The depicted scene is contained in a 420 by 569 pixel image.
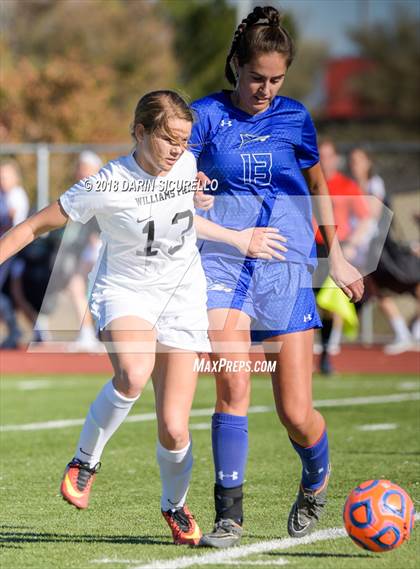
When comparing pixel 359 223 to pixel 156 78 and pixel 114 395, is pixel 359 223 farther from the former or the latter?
pixel 156 78

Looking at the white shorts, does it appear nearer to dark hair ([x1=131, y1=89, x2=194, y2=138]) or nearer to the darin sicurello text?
the darin sicurello text

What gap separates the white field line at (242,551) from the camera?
506cm

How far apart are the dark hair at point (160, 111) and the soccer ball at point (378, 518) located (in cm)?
174

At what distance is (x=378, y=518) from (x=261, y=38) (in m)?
2.13

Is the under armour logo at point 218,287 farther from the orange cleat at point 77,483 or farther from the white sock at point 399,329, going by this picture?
the white sock at point 399,329

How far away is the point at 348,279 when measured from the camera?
19.4 feet

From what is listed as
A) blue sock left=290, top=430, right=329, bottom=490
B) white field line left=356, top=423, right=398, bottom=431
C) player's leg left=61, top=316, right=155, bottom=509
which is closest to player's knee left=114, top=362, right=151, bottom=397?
player's leg left=61, top=316, right=155, bottom=509

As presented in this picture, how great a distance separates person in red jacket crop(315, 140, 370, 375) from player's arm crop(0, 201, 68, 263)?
784 centimetres

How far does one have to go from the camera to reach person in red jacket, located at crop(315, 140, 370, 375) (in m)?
13.5

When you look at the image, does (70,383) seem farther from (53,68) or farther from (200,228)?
(53,68)

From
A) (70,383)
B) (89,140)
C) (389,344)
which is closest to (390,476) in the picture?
(70,383)

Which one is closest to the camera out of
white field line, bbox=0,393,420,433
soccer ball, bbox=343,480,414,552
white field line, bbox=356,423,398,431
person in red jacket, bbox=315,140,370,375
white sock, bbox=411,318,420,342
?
soccer ball, bbox=343,480,414,552

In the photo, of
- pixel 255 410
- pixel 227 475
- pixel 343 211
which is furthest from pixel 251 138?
pixel 343 211

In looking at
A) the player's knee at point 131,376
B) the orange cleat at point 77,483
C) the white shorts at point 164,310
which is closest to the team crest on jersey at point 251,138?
the white shorts at point 164,310
